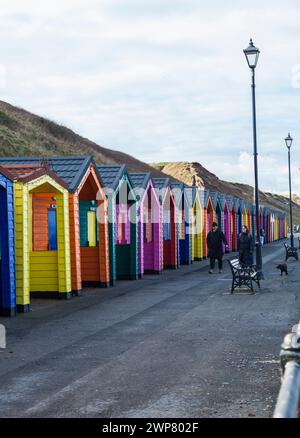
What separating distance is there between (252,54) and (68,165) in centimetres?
639

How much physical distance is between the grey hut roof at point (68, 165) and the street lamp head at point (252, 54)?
225 inches

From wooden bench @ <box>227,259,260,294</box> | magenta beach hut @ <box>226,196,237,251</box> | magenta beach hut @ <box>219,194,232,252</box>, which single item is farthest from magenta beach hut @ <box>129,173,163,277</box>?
magenta beach hut @ <box>226,196,237,251</box>

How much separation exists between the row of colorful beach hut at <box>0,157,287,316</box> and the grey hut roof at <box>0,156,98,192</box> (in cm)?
3

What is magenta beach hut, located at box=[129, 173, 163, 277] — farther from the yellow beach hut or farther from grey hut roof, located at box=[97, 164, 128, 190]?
the yellow beach hut

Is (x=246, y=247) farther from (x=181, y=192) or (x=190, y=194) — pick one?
(x=190, y=194)

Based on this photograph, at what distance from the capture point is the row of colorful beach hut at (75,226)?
1381 cm

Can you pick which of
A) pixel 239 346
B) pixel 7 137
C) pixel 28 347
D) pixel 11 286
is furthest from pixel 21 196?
pixel 7 137

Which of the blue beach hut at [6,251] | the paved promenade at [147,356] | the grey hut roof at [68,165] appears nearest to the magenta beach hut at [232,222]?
the grey hut roof at [68,165]

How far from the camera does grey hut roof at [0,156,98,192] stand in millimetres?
17109

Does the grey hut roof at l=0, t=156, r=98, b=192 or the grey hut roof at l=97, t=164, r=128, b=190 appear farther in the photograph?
the grey hut roof at l=97, t=164, r=128, b=190

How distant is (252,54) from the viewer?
19.5 m

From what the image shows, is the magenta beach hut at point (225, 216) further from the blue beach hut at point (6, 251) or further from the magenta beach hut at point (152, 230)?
the blue beach hut at point (6, 251)

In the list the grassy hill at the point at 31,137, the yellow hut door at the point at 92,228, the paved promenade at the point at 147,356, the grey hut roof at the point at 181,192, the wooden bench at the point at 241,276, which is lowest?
the paved promenade at the point at 147,356

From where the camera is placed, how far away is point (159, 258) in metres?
25.2
